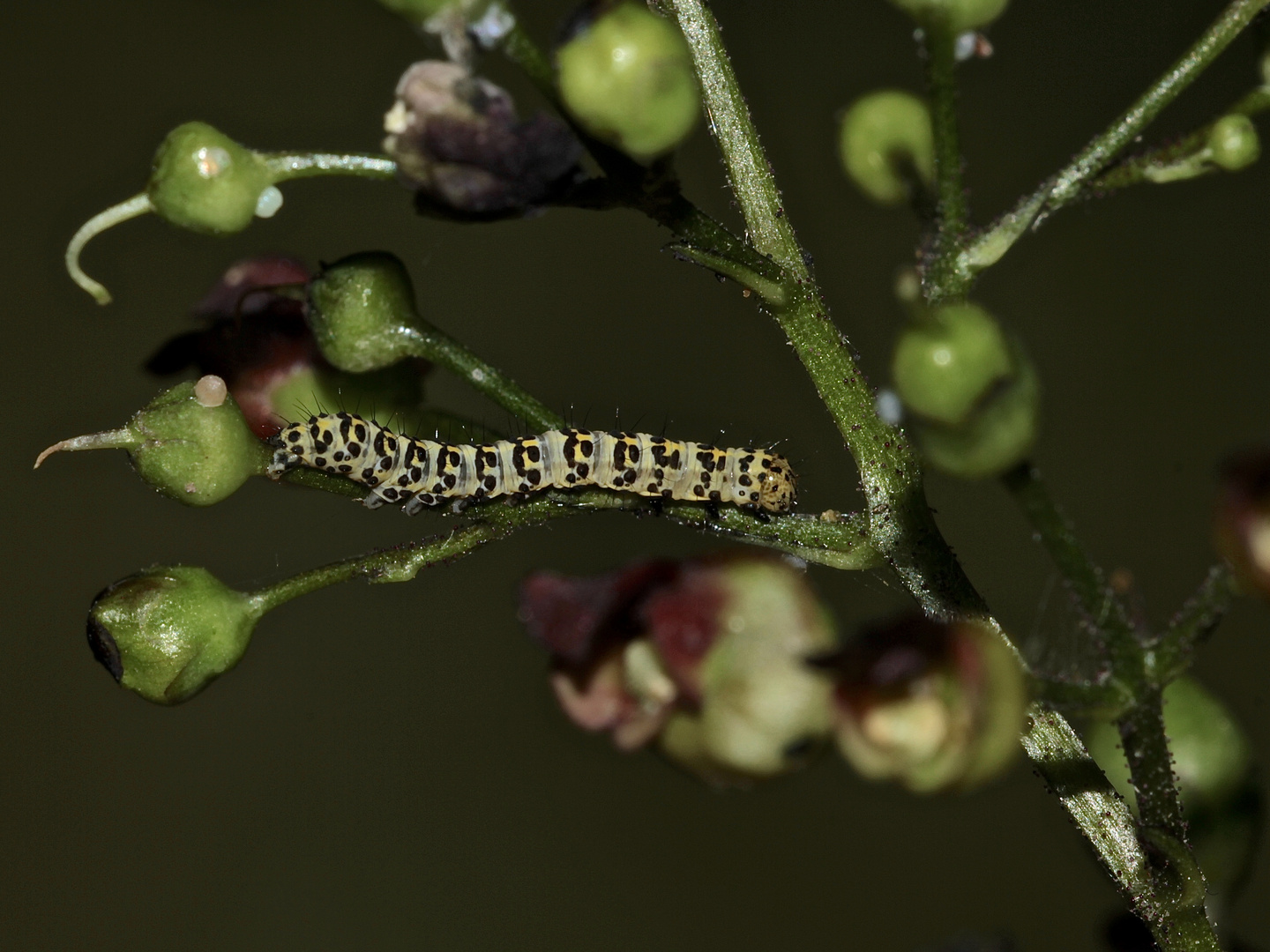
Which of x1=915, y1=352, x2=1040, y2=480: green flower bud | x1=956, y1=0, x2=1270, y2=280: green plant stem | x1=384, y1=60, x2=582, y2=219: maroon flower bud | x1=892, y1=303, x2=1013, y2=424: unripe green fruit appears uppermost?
x1=956, y1=0, x2=1270, y2=280: green plant stem

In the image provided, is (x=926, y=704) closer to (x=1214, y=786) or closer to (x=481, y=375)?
(x=481, y=375)

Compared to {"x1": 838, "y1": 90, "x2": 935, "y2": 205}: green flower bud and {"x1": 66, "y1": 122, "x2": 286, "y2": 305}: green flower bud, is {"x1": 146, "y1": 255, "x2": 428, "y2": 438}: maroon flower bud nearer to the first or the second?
{"x1": 66, "y1": 122, "x2": 286, "y2": 305}: green flower bud

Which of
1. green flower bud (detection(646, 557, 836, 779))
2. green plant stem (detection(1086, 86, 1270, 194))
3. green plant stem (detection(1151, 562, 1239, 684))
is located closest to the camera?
green flower bud (detection(646, 557, 836, 779))

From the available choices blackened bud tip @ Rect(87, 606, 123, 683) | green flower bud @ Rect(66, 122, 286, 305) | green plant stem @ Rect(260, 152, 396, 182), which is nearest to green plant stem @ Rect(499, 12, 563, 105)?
green plant stem @ Rect(260, 152, 396, 182)

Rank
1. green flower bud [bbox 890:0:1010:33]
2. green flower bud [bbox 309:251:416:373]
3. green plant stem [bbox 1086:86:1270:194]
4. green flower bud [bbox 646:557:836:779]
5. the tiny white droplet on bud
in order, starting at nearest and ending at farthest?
green flower bud [bbox 646:557:836:779]
green flower bud [bbox 890:0:1010:33]
green plant stem [bbox 1086:86:1270:194]
the tiny white droplet on bud
green flower bud [bbox 309:251:416:373]

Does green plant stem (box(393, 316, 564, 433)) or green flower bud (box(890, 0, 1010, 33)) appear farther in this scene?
green plant stem (box(393, 316, 564, 433))

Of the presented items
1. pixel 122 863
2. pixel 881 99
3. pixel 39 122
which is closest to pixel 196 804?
pixel 122 863

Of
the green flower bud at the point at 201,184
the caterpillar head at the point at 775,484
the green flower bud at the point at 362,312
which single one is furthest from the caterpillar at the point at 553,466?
the green flower bud at the point at 201,184
